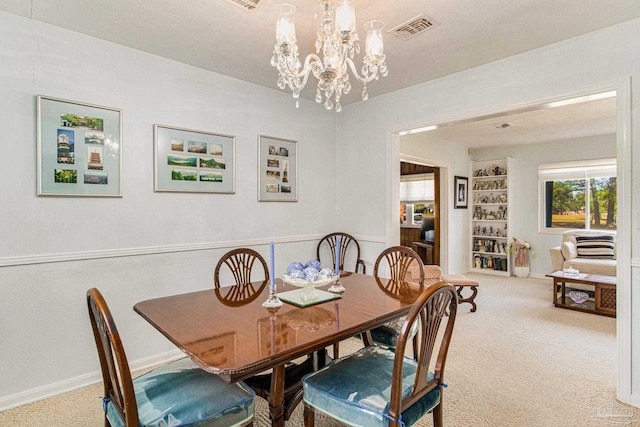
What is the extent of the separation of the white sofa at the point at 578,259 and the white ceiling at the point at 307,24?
359 centimetres

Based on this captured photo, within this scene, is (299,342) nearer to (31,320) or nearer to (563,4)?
(31,320)

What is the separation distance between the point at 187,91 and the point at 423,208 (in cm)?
553

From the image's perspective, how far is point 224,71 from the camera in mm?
3094

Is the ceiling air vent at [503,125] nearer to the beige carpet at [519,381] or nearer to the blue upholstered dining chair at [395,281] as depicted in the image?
the beige carpet at [519,381]

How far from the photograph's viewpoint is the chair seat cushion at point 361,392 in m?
1.41

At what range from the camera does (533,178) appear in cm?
635

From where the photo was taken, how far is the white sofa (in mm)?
4699

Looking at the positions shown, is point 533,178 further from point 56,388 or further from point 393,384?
point 56,388

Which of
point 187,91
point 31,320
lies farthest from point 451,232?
point 31,320

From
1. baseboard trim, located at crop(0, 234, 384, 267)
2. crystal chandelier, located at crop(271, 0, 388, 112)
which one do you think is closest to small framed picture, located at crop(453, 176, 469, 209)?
baseboard trim, located at crop(0, 234, 384, 267)

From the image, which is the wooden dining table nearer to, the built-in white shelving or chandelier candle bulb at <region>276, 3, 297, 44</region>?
chandelier candle bulb at <region>276, 3, 297, 44</region>

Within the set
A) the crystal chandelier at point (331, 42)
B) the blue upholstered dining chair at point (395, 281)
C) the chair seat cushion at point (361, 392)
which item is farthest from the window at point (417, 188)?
the chair seat cushion at point (361, 392)

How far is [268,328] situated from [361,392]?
1.56 feet

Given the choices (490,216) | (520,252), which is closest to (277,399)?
(520,252)
